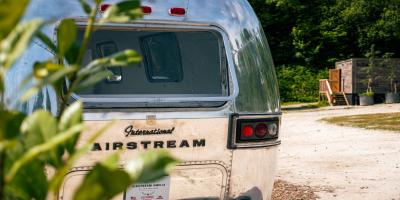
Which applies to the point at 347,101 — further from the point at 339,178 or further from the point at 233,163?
the point at 233,163

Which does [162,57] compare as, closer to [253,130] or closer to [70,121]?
[253,130]

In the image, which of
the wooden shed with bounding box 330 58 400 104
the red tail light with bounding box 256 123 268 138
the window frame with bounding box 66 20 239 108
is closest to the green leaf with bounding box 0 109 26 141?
the window frame with bounding box 66 20 239 108

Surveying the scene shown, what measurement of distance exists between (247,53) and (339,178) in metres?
4.35

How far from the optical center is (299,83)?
116 ft

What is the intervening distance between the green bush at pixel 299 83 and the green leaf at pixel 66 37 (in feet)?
108

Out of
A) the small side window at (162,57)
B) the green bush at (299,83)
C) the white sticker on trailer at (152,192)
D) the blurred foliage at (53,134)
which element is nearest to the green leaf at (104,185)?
the blurred foliage at (53,134)

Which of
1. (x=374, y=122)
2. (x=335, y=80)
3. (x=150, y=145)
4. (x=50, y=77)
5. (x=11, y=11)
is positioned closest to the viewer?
(x=11, y=11)

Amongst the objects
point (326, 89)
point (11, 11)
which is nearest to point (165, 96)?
point (11, 11)

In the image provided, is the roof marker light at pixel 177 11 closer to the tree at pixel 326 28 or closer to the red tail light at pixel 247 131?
the red tail light at pixel 247 131

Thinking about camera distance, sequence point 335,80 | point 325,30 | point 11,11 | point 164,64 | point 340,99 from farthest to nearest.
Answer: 1. point 325,30
2. point 335,80
3. point 340,99
4. point 164,64
5. point 11,11

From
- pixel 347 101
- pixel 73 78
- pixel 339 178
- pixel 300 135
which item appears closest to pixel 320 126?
pixel 300 135

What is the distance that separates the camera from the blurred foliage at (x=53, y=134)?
0.60 meters

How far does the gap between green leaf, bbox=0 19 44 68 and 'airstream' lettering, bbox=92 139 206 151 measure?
312 centimetres

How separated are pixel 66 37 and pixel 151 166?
8.8 inches
